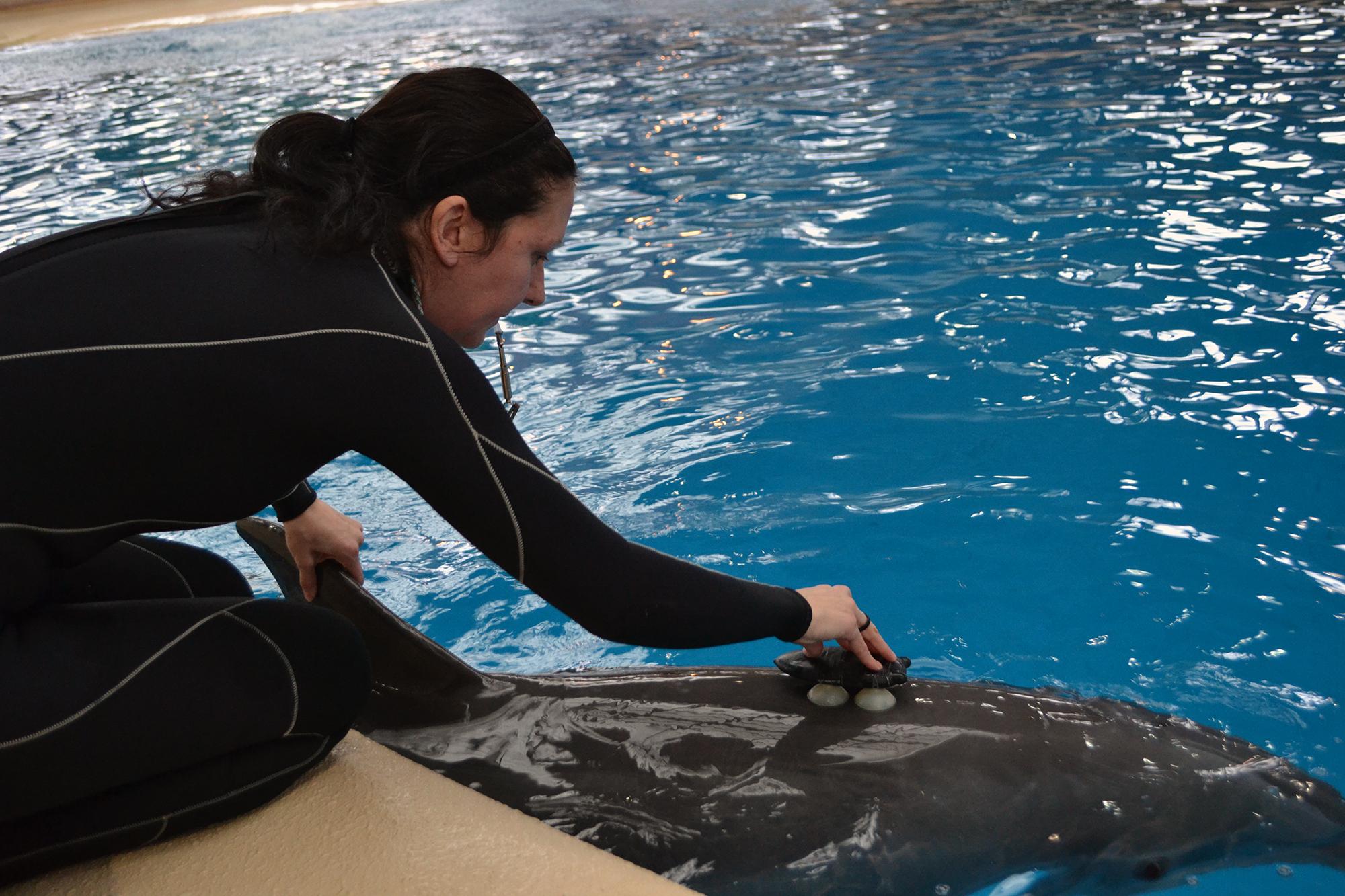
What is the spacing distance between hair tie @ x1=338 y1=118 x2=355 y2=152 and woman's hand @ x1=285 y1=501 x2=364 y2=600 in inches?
34.4

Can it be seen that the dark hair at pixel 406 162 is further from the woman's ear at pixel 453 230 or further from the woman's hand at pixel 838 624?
the woman's hand at pixel 838 624

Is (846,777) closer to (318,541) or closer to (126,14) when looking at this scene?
(318,541)

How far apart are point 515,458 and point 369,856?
0.70 meters

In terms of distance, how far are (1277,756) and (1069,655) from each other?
44.0 inches

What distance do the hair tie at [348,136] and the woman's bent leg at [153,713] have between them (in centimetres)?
78

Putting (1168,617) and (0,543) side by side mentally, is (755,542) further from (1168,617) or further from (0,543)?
(0,543)

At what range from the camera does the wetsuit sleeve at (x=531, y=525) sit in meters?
1.73

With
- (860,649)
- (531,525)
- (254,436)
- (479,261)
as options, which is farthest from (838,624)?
(254,436)

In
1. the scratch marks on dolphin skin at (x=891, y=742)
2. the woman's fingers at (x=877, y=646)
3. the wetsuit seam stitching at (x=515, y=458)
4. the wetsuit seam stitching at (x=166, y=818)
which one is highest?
the wetsuit seam stitching at (x=515, y=458)

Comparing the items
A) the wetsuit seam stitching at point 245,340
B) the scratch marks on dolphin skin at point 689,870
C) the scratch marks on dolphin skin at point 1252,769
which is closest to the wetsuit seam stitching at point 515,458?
the wetsuit seam stitching at point 245,340

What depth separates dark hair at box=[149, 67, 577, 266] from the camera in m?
1.79

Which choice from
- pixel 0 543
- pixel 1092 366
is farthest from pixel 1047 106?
pixel 0 543

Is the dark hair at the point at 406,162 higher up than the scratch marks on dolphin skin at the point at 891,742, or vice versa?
the dark hair at the point at 406,162

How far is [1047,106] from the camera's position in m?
9.38
